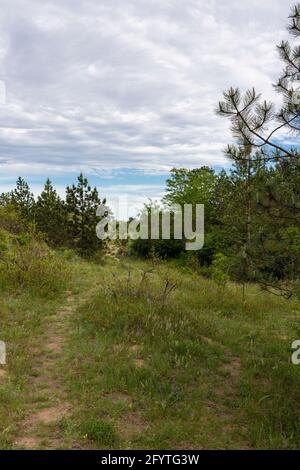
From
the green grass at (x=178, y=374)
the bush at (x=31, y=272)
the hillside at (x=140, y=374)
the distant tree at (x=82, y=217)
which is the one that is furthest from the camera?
the distant tree at (x=82, y=217)

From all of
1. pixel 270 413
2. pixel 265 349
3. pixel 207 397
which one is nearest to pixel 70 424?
pixel 207 397

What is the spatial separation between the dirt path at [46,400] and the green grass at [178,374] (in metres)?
0.17

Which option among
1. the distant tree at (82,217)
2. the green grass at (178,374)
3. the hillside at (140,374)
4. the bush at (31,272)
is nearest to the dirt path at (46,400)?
the hillside at (140,374)

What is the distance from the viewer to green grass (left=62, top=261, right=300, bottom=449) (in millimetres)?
4395

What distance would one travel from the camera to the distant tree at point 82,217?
699 inches

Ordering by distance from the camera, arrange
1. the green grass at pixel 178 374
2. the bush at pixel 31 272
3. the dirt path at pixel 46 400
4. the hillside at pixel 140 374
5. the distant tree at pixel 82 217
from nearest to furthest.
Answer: the dirt path at pixel 46 400 < the hillside at pixel 140 374 < the green grass at pixel 178 374 < the bush at pixel 31 272 < the distant tree at pixel 82 217

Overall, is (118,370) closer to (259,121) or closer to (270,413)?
(270,413)

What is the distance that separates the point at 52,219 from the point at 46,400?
13.7 metres

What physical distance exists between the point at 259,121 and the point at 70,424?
3.92m

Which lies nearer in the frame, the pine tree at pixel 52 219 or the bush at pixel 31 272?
the bush at pixel 31 272

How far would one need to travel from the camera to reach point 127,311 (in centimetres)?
748

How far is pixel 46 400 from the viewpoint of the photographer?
4.88 m

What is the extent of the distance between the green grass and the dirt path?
17 centimetres

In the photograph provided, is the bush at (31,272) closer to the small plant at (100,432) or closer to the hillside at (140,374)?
the hillside at (140,374)
